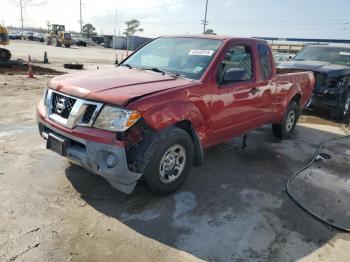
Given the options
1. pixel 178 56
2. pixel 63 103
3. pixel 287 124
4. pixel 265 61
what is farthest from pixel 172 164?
pixel 287 124

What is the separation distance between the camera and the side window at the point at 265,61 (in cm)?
544

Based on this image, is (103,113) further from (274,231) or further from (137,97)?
(274,231)

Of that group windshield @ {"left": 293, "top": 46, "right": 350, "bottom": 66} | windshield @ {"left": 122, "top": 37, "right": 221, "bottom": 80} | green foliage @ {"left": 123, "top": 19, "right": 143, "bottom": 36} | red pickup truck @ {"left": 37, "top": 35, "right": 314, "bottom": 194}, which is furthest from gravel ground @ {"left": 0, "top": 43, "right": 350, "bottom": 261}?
green foliage @ {"left": 123, "top": 19, "right": 143, "bottom": 36}

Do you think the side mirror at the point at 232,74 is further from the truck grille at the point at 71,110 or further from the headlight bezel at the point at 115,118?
the truck grille at the point at 71,110

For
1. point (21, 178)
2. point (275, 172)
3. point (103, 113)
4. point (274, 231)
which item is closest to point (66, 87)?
point (103, 113)

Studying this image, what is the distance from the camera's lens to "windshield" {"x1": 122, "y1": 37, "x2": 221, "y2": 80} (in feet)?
14.4

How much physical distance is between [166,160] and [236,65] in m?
1.85

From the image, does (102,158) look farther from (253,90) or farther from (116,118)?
(253,90)

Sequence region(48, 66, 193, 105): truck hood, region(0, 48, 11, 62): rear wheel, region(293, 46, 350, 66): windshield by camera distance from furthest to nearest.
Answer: region(0, 48, 11, 62): rear wheel < region(293, 46, 350, 66): windshield < region(48, 66, 193, 105): truck hood

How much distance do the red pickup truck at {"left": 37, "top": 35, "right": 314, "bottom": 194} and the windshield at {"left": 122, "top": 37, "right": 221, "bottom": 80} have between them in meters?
0.01

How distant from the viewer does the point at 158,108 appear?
3.55m

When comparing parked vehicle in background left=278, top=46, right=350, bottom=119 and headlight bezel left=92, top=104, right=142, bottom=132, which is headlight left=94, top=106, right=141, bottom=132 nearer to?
headlight bezel left=92, top=104, right=142, bottom=132

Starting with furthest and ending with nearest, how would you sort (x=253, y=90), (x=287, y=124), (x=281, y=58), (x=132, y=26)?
(x=132, y=26) → (x=281, y=58) → (x=287, y=124) → (x=253, y=90)

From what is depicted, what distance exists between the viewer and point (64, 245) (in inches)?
120
